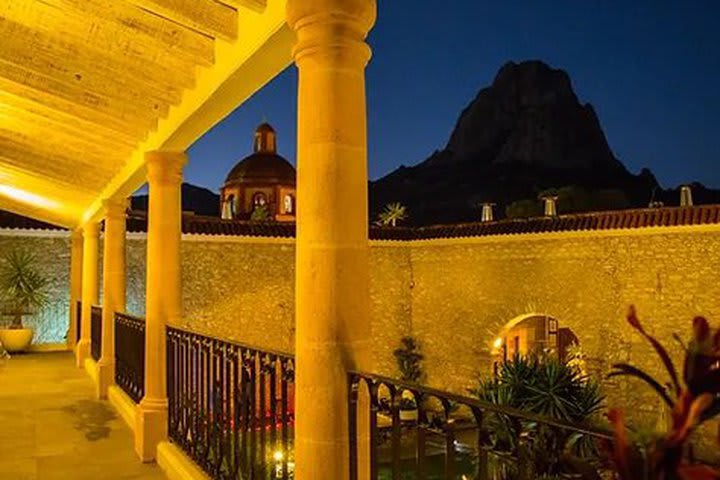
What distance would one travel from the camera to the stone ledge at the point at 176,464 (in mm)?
3924

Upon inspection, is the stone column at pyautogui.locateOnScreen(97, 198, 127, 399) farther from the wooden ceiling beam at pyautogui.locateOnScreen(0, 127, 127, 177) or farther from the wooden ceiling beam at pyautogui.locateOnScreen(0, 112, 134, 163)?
the wooden ceiling beam at pyautogui.locateOnScreen(0, 112, 134, 163)

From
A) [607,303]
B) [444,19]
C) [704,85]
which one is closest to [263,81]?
[607,303]

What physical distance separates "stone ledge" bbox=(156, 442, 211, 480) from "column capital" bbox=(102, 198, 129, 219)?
3.40 meters

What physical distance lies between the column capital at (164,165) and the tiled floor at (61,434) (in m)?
1.99

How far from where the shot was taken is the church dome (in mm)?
26578

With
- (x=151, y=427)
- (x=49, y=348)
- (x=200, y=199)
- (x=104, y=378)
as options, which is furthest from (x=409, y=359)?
(x=200, y=199)

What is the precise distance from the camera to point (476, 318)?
16250 millimetres

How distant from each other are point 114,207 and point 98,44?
403 centimetres

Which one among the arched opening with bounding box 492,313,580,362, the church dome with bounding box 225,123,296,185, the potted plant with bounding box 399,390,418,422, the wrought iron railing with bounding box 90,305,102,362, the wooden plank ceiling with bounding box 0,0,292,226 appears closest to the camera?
the potted plant with bounding box 399,390,418,422

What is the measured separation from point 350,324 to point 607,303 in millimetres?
12581

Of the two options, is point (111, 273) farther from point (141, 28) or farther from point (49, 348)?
point (49, 348)

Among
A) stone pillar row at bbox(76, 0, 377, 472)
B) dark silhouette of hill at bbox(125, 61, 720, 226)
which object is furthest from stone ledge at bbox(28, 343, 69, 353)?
dark silhouette of hill at bbox(125, 61, 720, 226)

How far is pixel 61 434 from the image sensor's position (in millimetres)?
5527

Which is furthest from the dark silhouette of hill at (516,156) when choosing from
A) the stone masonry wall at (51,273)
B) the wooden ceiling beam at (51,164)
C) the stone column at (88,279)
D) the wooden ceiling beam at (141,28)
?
the wooden ceiling beam at (141,28)
